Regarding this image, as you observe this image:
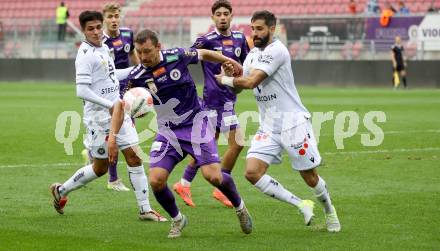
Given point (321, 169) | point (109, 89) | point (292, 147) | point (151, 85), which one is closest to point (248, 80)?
point (292, 147)

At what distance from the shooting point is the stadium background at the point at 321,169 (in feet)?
29.2

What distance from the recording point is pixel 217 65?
11875 mm

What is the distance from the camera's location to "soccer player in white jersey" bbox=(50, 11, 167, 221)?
1032cm

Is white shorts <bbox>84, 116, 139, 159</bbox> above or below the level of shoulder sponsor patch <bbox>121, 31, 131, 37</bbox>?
below

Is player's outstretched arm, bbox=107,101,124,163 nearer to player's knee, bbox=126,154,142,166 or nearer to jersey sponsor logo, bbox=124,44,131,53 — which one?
player's knee, bbox=126,154,142,166

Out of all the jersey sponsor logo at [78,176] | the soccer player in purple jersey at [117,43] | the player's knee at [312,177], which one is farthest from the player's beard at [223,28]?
the player's knee at [312,177]

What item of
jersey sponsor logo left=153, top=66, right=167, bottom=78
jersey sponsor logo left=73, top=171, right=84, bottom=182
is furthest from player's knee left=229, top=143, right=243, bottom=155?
jersey sponsor logo left=153, top=66, right=167, bottom=78

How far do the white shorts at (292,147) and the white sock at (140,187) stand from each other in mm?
1376

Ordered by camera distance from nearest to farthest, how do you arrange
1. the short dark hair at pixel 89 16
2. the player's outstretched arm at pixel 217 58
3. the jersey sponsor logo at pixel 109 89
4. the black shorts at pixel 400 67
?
the player's outstretched arm at pixel 217 58 < the short dark hair at pixel 89 16 < the jersey sponsor logo at pixel 109 89 < the black shorts at pixel 400 67

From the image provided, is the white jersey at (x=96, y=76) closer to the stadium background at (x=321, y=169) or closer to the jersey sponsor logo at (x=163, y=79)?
the stadium background at (x=321, y=169)

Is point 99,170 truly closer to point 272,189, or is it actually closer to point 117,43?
point 272,189

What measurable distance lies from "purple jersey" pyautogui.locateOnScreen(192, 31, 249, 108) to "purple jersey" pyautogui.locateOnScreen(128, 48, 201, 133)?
2.41 meters

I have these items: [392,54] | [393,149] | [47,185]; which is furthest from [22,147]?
[392,54]

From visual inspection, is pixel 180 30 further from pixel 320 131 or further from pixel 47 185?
pixel 47 185
